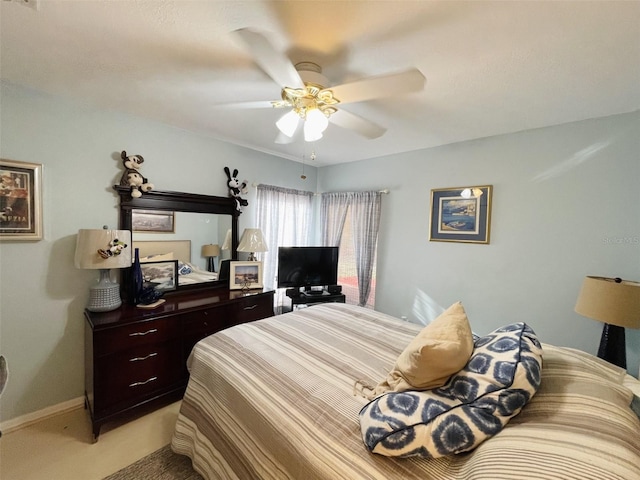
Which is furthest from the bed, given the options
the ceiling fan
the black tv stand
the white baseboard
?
the ceiling fan

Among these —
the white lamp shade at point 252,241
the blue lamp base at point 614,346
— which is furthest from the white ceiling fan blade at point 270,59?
the blue lamp base at point 614,346

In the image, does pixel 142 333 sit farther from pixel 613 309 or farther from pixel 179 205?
pixel 613 309

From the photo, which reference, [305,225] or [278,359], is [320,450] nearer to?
[278,359]

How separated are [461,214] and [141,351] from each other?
3137mm

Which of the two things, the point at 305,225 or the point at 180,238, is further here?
the point at 305,225

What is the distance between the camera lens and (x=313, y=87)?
4.65 ft

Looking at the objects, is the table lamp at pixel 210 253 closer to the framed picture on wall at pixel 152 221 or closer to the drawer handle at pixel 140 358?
the framed picture on wall at pixel 152 221

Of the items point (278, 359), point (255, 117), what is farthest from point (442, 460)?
point (255, 117)

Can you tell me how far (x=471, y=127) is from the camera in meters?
2.38

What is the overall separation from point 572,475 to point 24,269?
3036mm

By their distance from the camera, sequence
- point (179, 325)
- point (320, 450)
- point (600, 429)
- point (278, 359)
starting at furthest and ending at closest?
point (179, 325)
point (278, 359)
point (320, 450)
point (600, 429)

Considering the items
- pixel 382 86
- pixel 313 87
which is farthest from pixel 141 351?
pixel 382 86

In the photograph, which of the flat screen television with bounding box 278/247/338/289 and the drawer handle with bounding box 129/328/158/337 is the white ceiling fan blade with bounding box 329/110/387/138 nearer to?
A: the flat screen television with bounding box 278/247/338/289

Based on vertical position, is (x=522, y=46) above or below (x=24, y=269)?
above
